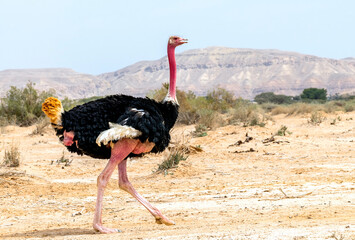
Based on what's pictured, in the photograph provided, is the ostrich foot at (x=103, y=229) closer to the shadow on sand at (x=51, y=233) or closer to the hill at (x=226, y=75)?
the shadow on sand at (x=51, y=233)

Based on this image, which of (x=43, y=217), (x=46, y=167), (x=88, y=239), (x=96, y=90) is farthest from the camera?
(x=96, y=90)

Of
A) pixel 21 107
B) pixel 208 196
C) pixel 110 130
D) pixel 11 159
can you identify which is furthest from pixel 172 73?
pixel 21 107

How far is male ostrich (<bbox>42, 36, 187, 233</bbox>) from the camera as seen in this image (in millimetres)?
5762

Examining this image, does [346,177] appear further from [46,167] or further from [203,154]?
[46,167]

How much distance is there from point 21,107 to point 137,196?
20689 mm

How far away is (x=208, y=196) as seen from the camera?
8.04 m

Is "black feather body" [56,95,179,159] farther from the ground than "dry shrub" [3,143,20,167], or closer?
farther from the ground

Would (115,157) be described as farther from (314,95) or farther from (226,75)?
(226,75)

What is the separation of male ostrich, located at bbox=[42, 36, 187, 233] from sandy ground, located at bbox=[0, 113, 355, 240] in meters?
0.74

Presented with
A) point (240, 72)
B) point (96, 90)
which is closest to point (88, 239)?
point (96, 90)

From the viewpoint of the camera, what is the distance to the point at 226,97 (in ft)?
110

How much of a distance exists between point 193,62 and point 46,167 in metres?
165

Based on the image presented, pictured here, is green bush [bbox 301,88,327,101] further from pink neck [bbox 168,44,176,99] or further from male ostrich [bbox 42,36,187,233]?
male ostrich [bbox 42,36,187,233]

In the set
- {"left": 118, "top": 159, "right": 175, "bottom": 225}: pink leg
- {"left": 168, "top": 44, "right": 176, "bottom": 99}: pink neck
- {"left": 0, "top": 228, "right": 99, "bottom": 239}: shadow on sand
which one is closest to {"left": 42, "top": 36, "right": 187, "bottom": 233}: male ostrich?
{"left": 118, "top": 159, "right": 175, "bottom": 225}: pink leg
